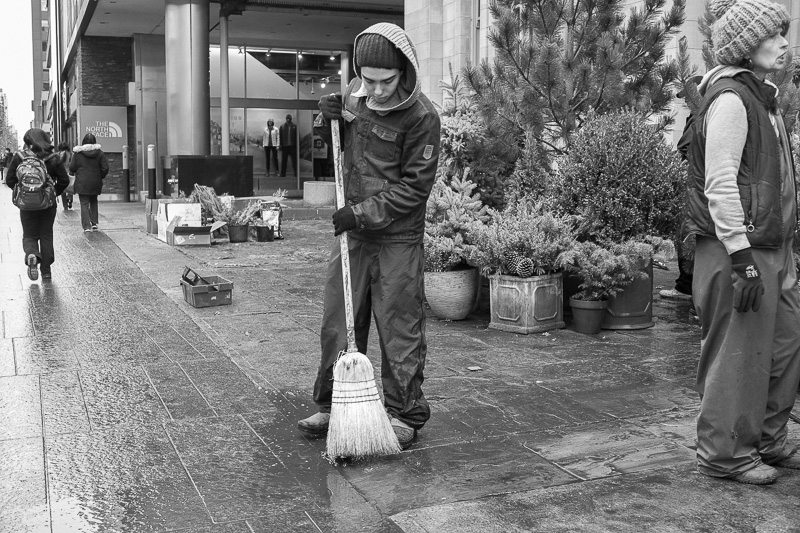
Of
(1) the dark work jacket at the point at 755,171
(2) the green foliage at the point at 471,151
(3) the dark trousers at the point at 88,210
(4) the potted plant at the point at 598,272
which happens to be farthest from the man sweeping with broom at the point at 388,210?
(3) the dark trousers at the point at 88,210

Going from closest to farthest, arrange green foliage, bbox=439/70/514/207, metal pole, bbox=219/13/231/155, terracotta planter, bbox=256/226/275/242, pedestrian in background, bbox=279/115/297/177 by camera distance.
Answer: green foliage, bbox=439/70/514/207, terracotta planter, bbox=256/226/275/242, metal pole, bbox=219/13/231/155, pedestrian in background, bbox=279/115/297/177

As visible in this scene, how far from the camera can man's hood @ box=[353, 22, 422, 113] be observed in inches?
172

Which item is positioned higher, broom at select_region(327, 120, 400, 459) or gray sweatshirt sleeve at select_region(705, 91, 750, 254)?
gray sweatshirt sleeve at select_region(705, 91, 750, 254)

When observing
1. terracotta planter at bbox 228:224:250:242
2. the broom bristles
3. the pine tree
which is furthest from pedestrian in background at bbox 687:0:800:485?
terracotta planter at bbox 228:224:250:242

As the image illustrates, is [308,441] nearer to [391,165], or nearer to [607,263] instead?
[391,165]

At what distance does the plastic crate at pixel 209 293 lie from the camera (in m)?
8.57

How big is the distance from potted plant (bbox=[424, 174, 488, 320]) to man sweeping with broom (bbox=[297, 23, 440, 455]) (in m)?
3.09

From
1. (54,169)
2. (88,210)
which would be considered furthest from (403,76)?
(88,210)

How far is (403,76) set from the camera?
4.48 meters

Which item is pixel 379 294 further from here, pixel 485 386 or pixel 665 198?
pixel 665 198

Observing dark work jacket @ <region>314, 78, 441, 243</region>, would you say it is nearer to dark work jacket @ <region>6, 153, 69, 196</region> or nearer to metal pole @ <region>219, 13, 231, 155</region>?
dark work jacket @ <region>6, 153, 69, 196</region>

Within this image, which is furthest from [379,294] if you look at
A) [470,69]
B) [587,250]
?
[470,69]

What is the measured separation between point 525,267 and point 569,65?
6.29 feet

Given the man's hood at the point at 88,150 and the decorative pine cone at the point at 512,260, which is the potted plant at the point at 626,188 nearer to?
the decorative pine cone at the point at 512,260
